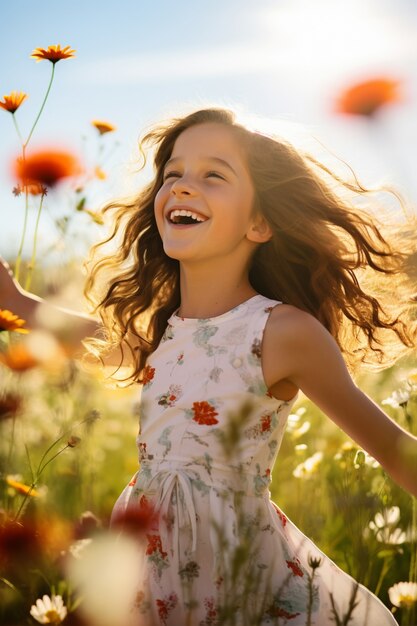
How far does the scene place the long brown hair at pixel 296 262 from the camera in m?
2.16

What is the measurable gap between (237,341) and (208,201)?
0.33m

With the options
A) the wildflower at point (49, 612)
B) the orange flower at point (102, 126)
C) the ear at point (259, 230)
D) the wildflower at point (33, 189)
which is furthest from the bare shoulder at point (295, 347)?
the orange flower at point (102, 126)

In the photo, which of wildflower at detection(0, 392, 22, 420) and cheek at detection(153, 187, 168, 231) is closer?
wildflower at detection(0, 392, 22, 420)

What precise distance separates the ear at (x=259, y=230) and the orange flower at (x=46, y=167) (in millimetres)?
596

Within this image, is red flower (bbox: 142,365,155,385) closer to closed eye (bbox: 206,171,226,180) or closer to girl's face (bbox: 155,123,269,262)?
girl's face (bbox: 155,123,269,262)

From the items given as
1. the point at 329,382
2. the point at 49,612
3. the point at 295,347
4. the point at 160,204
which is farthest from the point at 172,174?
the point at 49,612

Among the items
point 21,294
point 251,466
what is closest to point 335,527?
point 251,466

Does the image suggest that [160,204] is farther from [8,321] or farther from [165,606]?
[165,606]

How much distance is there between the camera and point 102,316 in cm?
246

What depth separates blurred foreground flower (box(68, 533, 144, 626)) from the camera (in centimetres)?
150

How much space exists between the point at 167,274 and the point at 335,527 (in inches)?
34.3

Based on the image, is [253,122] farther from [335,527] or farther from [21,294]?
[335,527]

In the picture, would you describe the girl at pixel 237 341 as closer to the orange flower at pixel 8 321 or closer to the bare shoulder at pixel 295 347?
the bare shoulder at pixel 295 347

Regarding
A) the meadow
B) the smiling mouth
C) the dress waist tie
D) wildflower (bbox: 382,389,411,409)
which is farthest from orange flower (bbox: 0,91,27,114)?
wildflower (bbox: 382,389,411,409)
